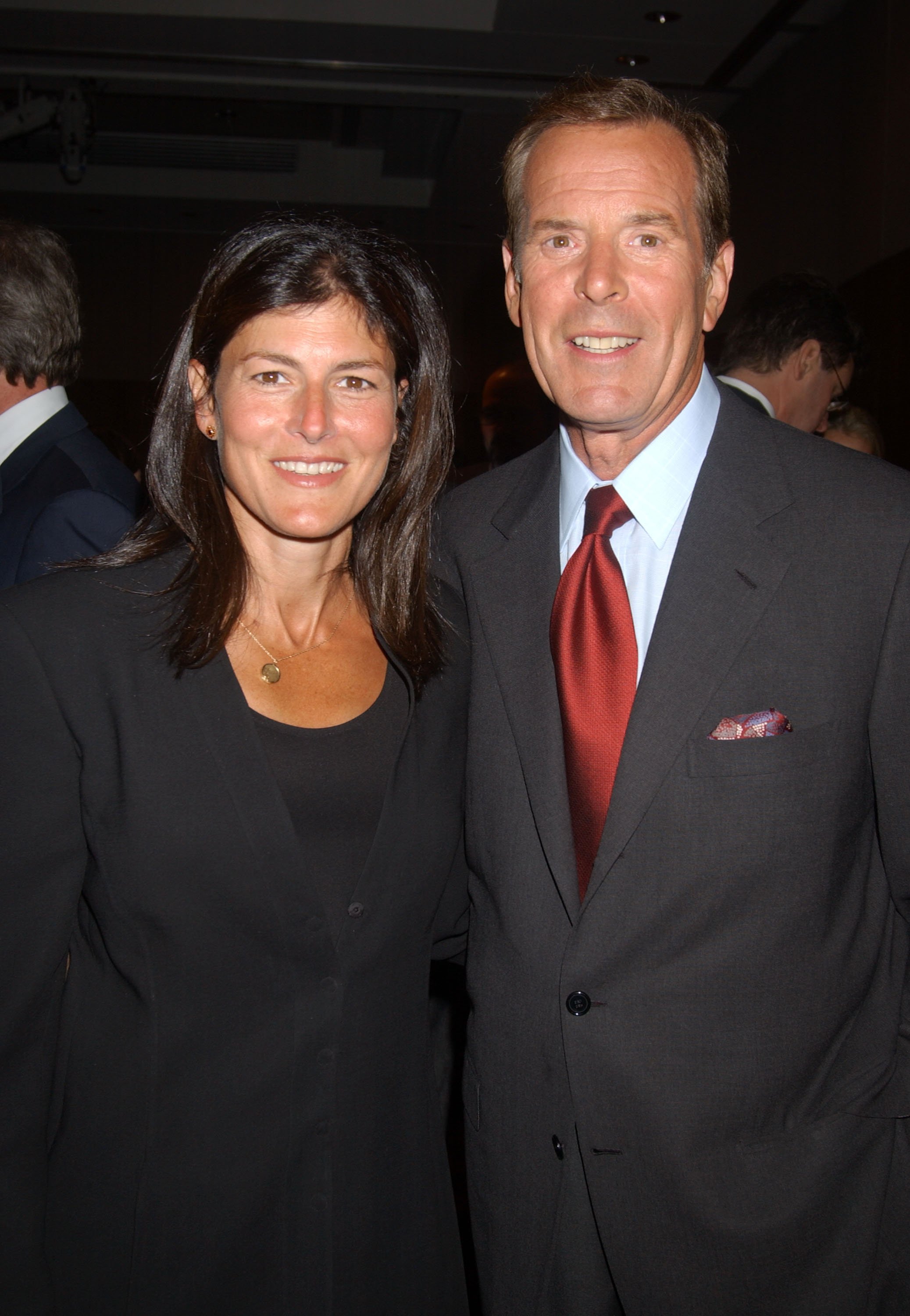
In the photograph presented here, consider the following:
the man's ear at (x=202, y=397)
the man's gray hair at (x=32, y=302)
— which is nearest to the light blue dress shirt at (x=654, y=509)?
the man's ear at (x=202, y=397)

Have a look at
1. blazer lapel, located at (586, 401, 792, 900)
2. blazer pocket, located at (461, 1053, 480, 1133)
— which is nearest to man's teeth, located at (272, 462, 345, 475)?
blazer lapel, located at (586, 401, 792, 900)

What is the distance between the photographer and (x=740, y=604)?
1353 millimetres

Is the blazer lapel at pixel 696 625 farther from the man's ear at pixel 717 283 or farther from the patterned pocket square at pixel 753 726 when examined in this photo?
the man's ear at pixel 717 283

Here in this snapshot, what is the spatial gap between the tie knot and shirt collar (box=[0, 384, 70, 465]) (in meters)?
1.22

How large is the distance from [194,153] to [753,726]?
8184 millimetres

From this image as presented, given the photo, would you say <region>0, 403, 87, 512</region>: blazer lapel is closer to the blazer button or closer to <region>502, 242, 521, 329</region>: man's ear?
<region>502, 242, 521, 329</region>: man's ear

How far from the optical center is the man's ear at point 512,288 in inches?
66.6

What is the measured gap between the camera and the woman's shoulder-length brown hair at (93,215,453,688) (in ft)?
4.63

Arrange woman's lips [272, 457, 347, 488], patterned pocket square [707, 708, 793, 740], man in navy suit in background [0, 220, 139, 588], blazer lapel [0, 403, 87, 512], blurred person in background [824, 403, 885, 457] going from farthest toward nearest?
→ blurred person in background [824, 403, 885, 457] → blazer lapel [0, 403, 87, 512] → man in navy suit in background [0, 220, 139, 588] → woman's lips [272, 457, 347, 488] → patterned pocket square [707, 708, 793, 740]

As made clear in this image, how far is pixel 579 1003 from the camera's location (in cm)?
136

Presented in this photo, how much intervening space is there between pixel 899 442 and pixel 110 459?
3970 mm

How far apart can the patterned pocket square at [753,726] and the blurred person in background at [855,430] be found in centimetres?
300

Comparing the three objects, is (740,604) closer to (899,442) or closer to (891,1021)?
(891,1021)

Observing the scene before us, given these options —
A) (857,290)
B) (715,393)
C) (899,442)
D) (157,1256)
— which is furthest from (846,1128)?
(857,290)
